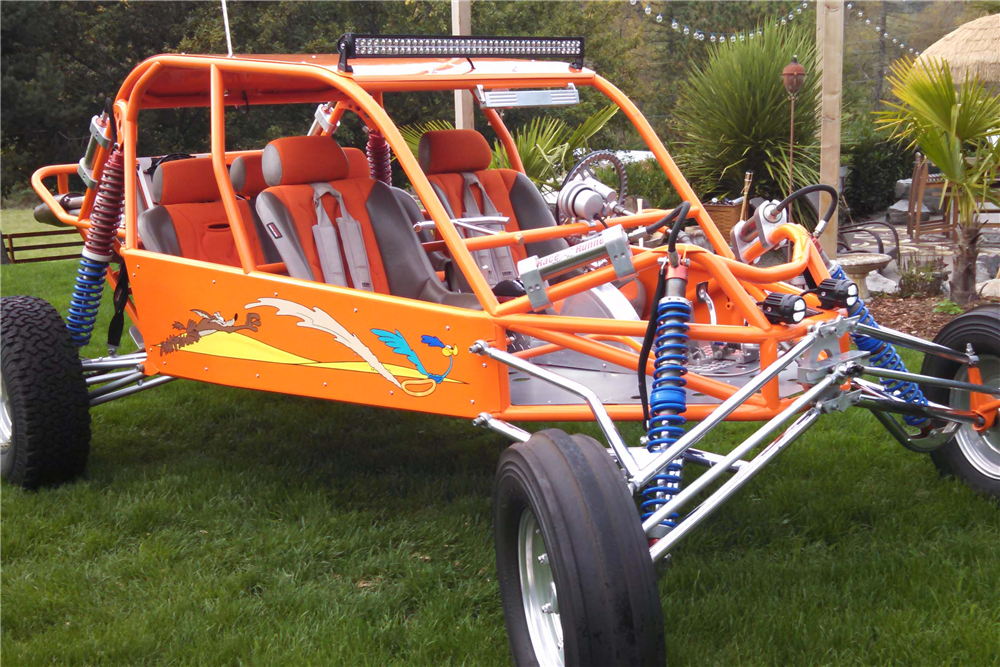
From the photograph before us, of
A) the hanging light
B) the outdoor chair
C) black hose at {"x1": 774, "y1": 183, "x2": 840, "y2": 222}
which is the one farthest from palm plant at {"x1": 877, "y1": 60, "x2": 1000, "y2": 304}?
black hose at {"x1": 774, "y1": 183, "x2": 840, "y2": 222}

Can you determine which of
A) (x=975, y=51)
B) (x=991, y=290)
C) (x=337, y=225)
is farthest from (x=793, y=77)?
(x=975, y=51)

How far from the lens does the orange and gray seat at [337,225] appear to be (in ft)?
14.4

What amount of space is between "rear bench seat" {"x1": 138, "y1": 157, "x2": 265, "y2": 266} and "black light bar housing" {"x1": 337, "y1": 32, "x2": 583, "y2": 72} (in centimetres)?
154

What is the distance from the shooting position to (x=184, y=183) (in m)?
5.18

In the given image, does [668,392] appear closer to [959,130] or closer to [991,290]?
[959,130]

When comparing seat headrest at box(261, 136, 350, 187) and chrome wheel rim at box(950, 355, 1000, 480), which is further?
seat headrest at box(261, 136, 350, 187)

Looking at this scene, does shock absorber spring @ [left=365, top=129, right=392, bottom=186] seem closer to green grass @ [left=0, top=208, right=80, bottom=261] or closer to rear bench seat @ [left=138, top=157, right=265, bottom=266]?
rear bench seat @ [left=138, top=157, right=265, bottom=266]

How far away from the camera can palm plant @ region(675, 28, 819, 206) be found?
920 centimetres

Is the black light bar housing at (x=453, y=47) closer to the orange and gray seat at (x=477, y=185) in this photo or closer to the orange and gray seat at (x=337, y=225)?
the orange and gray seat at (x=337, y=225)

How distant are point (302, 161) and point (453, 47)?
2.97 ft

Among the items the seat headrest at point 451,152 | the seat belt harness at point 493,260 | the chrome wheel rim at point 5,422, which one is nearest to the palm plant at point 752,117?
the seat headrest at point 451,152

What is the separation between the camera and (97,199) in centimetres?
477

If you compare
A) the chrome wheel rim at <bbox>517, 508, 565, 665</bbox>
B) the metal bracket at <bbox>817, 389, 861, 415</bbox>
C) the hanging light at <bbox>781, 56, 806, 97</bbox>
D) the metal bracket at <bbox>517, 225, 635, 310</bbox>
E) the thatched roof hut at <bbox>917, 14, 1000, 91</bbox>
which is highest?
the thatched roof hut at <bbox>917, 14, 1000, 91</bbox>

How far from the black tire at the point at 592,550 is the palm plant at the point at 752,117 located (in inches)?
273
